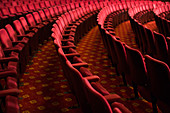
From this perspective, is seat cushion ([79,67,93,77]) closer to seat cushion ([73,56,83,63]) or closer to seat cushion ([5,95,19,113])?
seat cushion ([73,56,83,63])

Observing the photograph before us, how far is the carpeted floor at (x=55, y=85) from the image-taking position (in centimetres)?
A: 63

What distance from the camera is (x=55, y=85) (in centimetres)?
78

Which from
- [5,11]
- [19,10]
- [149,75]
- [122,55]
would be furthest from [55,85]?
[19,10]

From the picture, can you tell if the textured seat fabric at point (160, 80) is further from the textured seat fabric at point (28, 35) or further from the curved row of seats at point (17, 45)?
the textured seat fabric at point (28, 35)

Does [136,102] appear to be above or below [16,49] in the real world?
below

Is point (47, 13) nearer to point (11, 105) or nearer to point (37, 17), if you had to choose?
point (37, 17)

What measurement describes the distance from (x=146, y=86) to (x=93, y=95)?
31cm

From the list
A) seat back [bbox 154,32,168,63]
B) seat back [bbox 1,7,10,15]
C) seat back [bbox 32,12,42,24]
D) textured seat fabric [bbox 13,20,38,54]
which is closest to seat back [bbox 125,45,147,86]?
seat back [bbox 154,32,168,63]

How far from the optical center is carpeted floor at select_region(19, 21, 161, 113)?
25.0 inches

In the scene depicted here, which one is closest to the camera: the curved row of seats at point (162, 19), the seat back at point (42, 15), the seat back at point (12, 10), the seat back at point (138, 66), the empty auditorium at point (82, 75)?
the empty auditorium at point (82, 75)

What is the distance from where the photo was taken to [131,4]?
107 inches

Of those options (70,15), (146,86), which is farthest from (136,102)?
(70,15)

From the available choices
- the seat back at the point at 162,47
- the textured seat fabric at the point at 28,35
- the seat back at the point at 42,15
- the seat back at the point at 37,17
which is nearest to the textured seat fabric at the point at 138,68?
the seat back at the point at 162,47

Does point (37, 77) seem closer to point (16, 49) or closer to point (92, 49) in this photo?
point (16, 49)
